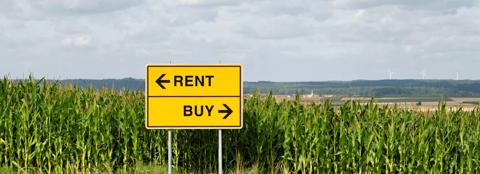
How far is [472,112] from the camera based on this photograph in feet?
49.2

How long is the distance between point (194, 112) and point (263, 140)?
3083mm

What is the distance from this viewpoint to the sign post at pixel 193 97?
1084 centimetres

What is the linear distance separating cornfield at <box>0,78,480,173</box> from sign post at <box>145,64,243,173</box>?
2817mm

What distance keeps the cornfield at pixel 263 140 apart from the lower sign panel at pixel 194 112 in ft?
9.14

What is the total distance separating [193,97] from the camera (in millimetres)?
10867

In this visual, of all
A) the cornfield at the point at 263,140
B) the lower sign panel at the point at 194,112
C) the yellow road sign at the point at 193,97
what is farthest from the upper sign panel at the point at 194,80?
the cornfield at the point at 263,140

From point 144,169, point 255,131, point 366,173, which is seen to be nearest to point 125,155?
point 144,169

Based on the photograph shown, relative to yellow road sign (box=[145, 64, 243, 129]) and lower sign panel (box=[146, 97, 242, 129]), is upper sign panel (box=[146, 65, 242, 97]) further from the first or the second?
lower sign panel (box=[146, 97, 242, 129])

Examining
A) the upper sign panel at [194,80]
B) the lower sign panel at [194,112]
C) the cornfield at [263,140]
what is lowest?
the cornfield at [263,140]

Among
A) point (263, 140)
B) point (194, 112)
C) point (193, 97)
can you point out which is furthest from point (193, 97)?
point (263, 140)

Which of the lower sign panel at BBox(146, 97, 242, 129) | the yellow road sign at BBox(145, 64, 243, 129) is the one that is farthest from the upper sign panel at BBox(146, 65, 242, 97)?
the lower sign panel at BBox(146, 97, 242, 129)

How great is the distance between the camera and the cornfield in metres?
12.9

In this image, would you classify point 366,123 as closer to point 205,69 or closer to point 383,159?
point 383,159

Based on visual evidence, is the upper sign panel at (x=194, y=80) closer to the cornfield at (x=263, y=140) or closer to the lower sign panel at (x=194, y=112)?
the lower sign panel at (x=194, y=112)
